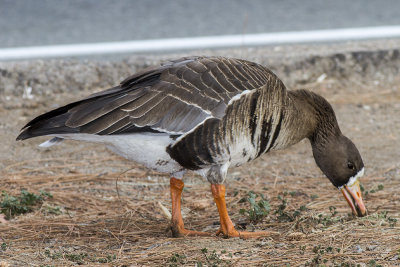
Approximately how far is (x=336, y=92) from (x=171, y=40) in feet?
6.79

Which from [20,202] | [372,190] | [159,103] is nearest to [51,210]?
[20,202]

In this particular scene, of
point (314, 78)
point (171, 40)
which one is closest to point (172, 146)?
point (314, 78)

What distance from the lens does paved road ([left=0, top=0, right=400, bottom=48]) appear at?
7.84m

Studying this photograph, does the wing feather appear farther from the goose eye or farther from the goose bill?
the goose bill

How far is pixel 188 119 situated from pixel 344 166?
124cm

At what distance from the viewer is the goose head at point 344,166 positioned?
14.0 ft

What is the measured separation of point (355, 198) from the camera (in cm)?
422

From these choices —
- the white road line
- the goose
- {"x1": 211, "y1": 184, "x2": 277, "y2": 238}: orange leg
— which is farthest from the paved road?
{"x1": 211, "y1": 184, "x2": 277, "y2": 238}: orange leg

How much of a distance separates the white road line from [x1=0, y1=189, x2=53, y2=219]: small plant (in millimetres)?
2926

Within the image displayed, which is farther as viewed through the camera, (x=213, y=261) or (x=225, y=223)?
(x=225, y=223)

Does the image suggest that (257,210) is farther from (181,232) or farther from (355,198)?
(355,198)

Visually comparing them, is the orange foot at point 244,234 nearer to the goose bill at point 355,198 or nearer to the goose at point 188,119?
the goose at point 188,119

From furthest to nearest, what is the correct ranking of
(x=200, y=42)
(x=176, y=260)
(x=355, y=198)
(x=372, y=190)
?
1. (x=200, y=42)
2. (x=372, y=190)
3. (x=355, y=198)
4. (x=176, y=260)

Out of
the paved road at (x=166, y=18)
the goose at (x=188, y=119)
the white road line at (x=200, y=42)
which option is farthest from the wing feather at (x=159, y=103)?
the paved road at (x=166, y=18)
